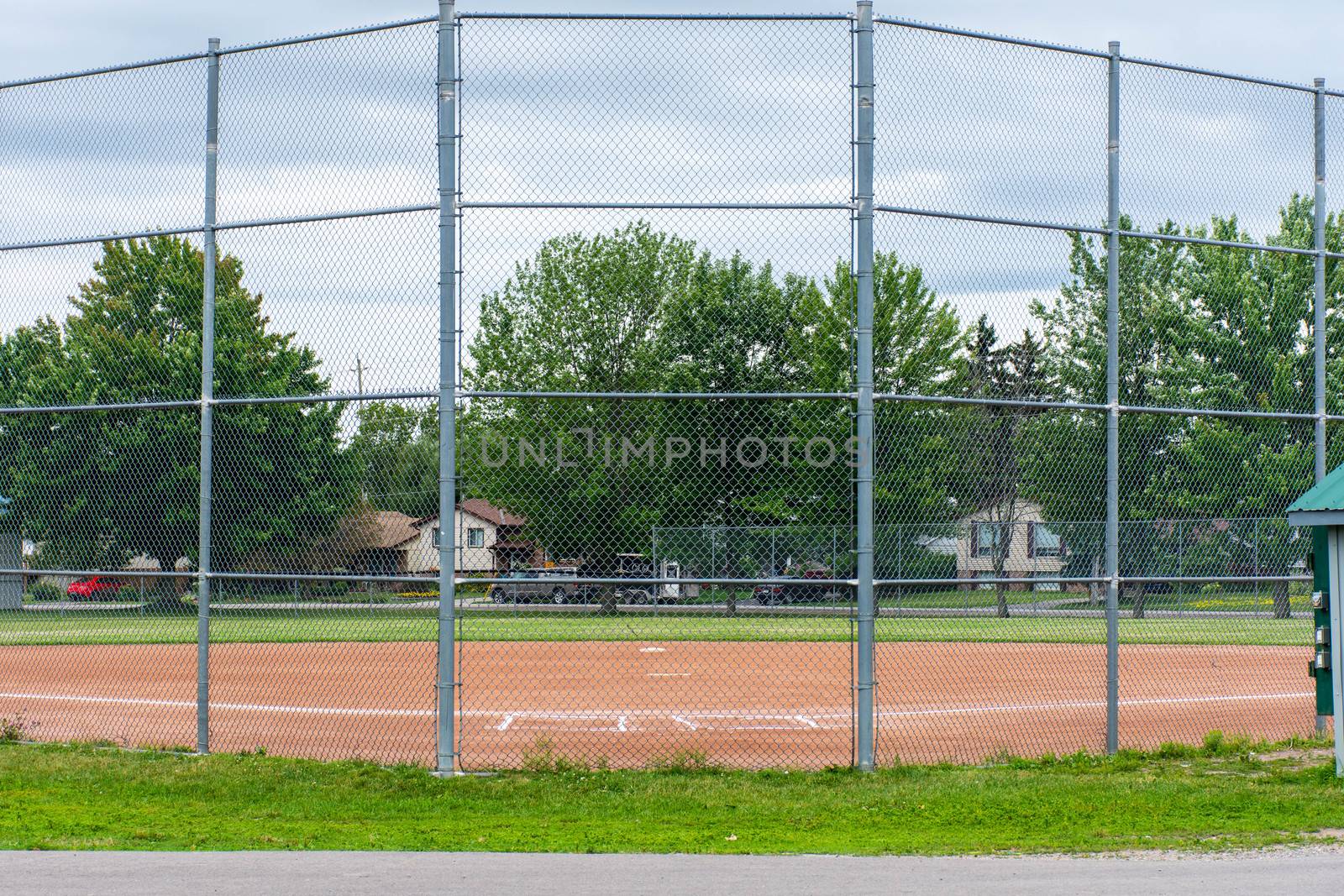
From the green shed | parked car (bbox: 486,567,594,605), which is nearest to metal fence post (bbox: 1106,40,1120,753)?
the green shed

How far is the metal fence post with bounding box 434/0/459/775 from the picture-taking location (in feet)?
32.3

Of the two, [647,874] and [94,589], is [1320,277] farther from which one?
[94,589]

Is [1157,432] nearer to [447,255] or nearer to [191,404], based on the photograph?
[447,255]

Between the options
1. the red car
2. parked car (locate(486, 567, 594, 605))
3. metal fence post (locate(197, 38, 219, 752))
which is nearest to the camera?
parked car (locate(486, 567, 594, 605))

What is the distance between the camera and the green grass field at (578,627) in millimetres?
12992

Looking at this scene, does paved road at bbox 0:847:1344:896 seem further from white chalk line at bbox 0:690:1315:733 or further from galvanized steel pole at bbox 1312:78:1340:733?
white chalk line at bbox 0:690:1315:733

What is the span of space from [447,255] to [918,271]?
11.3ft

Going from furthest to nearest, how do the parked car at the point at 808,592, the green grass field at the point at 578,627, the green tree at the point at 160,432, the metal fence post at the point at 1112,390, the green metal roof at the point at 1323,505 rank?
the green grass field at the point at 578,627 < the parked car at the point at 808,592 < the green tree at the point at 160,432 < the metal fence post at the point at 1112,390 < the green metal roof at the point at 1323,505

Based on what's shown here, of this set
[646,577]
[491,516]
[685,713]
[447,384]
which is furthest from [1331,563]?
[685,713]

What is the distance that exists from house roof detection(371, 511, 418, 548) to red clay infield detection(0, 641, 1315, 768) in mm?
1542

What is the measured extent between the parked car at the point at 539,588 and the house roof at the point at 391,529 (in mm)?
775

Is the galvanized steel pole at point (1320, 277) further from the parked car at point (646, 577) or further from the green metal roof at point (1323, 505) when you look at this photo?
the parked car at point (646, 577)

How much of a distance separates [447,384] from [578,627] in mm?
8402

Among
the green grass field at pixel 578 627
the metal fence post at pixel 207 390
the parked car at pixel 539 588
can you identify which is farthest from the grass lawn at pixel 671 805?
the green grass field at pixel 578 627
